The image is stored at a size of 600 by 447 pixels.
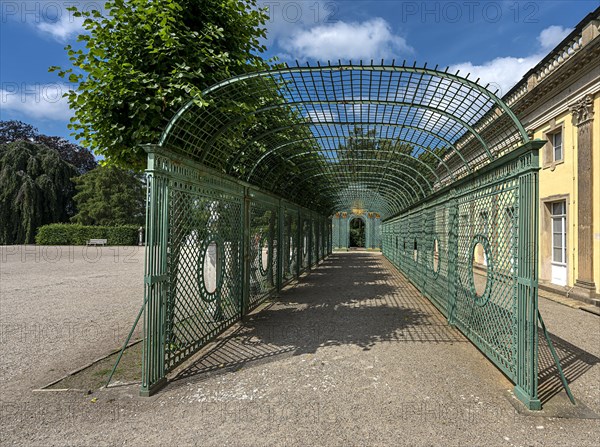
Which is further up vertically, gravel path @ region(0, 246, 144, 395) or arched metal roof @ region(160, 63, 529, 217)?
arched metal roof @ region(160, 63, 529, 217)

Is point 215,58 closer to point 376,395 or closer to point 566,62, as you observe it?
point 376,395

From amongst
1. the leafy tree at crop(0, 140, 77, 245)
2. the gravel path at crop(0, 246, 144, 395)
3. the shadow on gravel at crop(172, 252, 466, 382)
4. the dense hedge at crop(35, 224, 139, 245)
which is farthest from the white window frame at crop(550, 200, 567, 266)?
the leafy tree at crop(0, 140, 77, 245)

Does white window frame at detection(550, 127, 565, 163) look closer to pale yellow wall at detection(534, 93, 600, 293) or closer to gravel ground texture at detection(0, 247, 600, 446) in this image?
pale yellow wall at detection(534, 93, 600, 293)

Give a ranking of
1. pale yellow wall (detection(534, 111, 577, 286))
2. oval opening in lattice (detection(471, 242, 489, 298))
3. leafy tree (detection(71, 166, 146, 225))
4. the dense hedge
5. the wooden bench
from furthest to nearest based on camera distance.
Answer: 1. leafy tree (detection(71, 166, 146, 225))
2. the wooden bench
3. the dense hedge
4. pale yellow wall (detection(534, 111, 577, 286))
5. oval opening in lattice (detection(471, 242, 489, 298))

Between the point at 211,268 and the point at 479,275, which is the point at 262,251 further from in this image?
the point at 479,275

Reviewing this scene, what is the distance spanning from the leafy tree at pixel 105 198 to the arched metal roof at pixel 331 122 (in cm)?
3584

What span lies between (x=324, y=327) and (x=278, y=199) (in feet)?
14.4

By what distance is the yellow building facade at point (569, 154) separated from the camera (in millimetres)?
9133

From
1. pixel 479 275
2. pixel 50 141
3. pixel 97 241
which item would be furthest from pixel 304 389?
pixel 50 141

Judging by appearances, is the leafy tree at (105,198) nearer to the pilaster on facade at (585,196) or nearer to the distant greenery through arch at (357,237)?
the distant greenery through arch at (357,237)

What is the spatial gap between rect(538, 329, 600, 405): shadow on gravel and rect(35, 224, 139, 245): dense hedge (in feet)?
132

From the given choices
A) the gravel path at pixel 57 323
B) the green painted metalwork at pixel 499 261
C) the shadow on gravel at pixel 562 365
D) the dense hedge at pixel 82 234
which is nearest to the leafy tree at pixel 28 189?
the dense hedge at pixel 82 234

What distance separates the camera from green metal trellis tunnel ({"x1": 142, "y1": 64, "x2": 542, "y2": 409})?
12.4ft

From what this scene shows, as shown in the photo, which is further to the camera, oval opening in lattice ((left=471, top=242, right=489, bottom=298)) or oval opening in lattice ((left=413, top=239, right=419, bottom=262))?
oval opening in lattice ((left=413, top=239, right=419, bottom=262))
